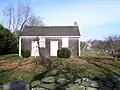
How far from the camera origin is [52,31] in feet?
112


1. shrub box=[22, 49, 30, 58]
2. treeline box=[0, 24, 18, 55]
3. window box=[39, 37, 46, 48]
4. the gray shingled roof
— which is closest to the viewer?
shrub box=[22, 49, 30, 58]

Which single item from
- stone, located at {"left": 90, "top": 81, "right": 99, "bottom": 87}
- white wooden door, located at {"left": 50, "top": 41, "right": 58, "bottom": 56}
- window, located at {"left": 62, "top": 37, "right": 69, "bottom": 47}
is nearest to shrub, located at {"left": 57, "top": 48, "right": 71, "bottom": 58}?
window, located at {"left": 62, "top": 37, "right": 69, "bottom": 47}

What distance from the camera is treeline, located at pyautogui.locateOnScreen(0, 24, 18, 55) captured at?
1459 inches

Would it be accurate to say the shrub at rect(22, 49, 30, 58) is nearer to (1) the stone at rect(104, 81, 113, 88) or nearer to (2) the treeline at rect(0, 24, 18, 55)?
(2) the treeline at rect(0, 24, 18, 55)

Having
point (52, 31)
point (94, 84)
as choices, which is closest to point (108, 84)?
point (94, 84)

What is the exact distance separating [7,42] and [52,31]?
27.7 ft

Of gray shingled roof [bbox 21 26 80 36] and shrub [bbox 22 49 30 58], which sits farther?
gray shingled roof [bbox 21 26 80 36]

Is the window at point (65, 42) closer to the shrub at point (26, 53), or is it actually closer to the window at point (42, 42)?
the window at point (42, 42)

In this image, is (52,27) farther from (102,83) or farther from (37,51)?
(102,83)

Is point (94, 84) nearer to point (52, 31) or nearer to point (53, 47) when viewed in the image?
point (53, 47)

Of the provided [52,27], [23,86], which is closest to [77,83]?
[23,86]

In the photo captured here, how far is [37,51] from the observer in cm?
3238

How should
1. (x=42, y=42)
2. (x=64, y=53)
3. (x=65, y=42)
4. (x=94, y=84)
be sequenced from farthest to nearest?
(x=42, y=42) < (x=65, y=42) < (x=64, y=53) < (x=94, y=84)

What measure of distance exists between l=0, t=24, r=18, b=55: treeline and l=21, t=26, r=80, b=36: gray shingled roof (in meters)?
4.52
